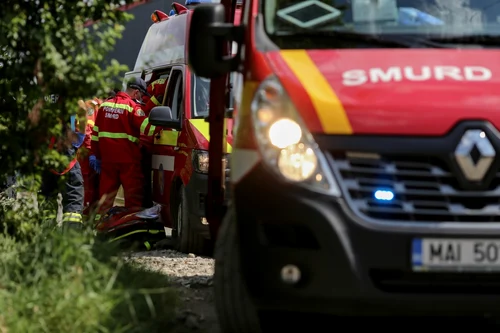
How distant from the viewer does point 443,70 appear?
4543 millimetres

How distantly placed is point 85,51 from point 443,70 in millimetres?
2012

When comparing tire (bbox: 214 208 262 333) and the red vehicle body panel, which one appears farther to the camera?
tire (bbox: 214 208 262 333)

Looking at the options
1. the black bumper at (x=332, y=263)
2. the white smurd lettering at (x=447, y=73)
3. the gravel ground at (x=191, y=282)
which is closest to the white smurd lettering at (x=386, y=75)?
the white smurd lettering at (x=447, y=73)

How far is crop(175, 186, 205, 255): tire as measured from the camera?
940cm

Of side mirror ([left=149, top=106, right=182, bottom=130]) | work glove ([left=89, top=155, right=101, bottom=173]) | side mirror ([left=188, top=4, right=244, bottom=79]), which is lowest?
work glove ([left=89, top=155, right=101, bottom=173])

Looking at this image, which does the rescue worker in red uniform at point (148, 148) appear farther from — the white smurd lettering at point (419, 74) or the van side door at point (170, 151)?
the white smurd lettering at point (419, 74)

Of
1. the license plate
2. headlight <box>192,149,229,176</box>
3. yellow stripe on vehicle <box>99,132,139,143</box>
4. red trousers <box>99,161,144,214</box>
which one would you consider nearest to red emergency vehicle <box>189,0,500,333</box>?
the license plate

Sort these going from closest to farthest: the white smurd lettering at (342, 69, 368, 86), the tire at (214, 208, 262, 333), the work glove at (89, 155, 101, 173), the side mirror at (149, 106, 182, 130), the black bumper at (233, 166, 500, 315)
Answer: the black bumper at (233, 166, 500, 315), the white smurd lettering at (342, 69, 368, 86), the tire at (214, 208, 262, 333), the side mirror at (149, 106, 182, 130), the work glove at (89, 155, 101, 173)

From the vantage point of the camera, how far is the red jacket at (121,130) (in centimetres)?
1150

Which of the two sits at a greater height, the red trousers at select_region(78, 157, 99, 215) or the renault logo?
the renault logo

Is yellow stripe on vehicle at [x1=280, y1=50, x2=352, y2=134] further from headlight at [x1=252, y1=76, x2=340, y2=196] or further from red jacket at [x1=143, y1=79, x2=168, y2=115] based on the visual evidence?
red jacket at [x1=143, y1=79, x2=168, y2=115]

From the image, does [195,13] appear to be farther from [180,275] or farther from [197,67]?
[180,275]

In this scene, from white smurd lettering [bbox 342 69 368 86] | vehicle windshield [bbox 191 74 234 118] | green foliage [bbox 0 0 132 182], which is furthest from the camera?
vehicle windshield [bbox 191 74 234 118]

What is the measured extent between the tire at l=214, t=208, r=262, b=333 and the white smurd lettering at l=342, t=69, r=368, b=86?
0.77m
